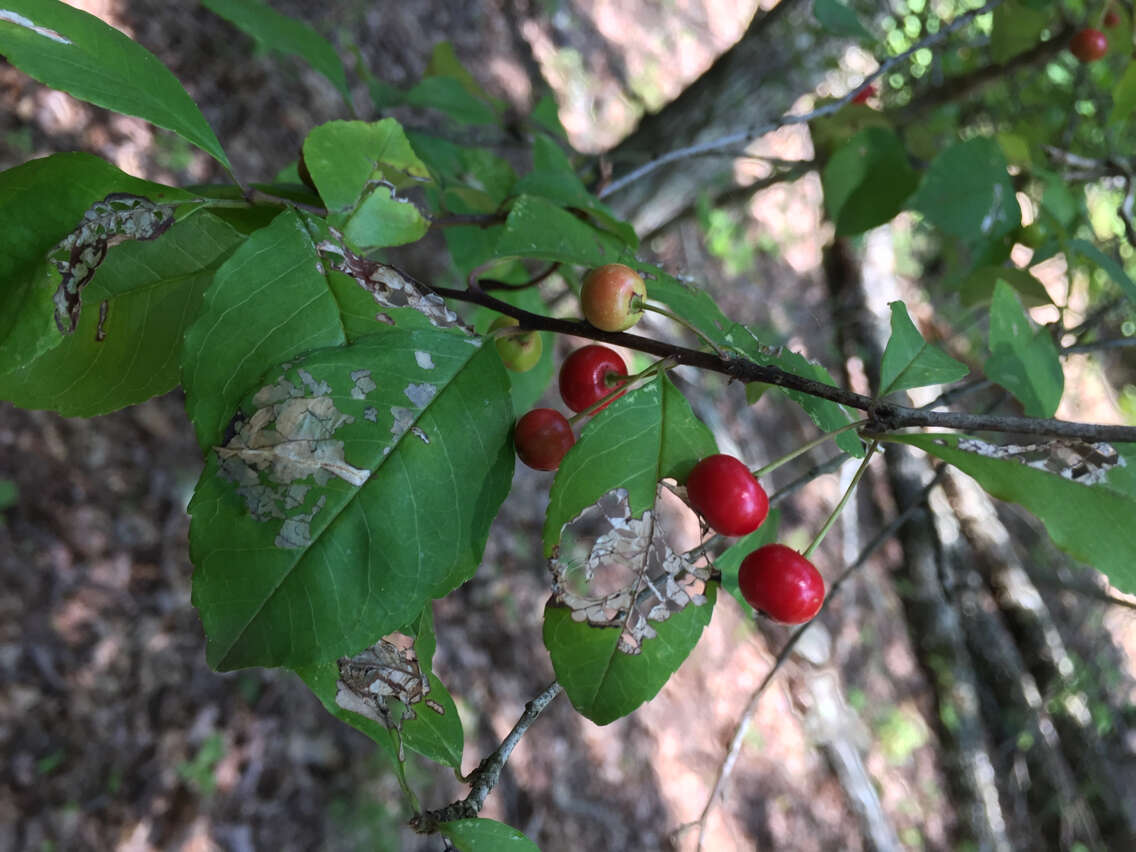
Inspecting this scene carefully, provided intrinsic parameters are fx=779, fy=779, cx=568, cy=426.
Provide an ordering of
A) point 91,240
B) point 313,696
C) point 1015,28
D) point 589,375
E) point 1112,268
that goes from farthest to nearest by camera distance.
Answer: point 313,696, point 1015,28, point 1112,268, point 589,375, point 91,240

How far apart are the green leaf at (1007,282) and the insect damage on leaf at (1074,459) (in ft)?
2.30

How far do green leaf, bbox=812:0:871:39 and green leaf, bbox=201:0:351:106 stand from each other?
4.32 feet

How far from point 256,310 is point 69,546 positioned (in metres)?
2.88

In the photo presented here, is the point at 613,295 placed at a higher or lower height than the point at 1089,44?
lower

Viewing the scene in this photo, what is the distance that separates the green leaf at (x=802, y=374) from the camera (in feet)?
3.54

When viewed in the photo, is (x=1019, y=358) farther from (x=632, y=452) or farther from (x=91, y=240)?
(x=91, y=240)

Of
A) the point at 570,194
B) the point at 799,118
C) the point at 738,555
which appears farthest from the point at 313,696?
the point at 799,118

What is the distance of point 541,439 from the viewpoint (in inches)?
42.4

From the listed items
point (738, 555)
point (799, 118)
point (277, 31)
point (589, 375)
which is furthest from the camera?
point (799, 118)

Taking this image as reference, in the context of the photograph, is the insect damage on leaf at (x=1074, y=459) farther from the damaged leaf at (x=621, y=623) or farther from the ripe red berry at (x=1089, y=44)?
the ripe red berry at (x=1089, y=44)

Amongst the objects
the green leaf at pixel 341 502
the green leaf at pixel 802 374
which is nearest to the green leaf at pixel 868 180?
the green leaf at pixel 802 374

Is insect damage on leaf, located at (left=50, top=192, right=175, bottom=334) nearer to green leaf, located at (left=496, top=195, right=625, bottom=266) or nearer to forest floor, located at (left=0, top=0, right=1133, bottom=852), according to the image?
green leaf, located at (left=496, top=195, right=625, bottom=266)

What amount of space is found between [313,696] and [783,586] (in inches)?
117

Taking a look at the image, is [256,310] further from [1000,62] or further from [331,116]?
[331,116]
